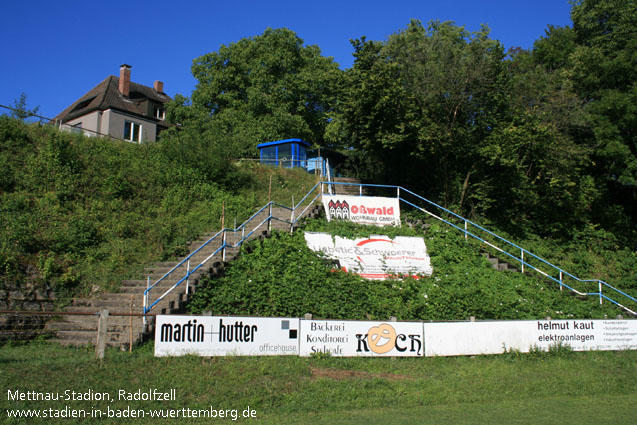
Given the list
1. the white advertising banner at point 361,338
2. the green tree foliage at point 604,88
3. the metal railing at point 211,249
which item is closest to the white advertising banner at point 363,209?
the metal railing at point 211,249

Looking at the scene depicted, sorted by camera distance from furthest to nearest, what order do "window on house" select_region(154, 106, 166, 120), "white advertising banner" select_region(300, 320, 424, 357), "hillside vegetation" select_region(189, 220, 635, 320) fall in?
"window on house" select_region(154, 106, 166, 120), "hillside vegetation" select_region(189, 220, 635, 320), "white advertising banner" select_region(300, 320, 424, 357)

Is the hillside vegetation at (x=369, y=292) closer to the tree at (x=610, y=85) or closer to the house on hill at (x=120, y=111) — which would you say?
the tree at (x=610, y=85)

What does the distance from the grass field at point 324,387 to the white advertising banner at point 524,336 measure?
1.38 ft

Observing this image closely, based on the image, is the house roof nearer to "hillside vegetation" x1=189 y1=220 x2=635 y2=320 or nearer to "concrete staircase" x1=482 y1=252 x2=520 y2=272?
"hillside vegetation" x1=189 y1=220 x2=635 y2=320

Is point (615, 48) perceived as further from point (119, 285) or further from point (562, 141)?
point (119, 285)

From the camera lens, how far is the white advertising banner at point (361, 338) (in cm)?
1086

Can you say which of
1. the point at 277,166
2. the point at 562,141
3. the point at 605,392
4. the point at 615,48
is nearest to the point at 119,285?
the point at 605,392

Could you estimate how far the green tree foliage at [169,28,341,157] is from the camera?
3634 centimetres

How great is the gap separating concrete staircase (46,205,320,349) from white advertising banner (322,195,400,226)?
5831 millimetres

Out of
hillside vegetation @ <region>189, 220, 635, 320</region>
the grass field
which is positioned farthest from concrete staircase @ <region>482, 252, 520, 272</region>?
the grass field

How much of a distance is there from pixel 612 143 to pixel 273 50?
26.3m

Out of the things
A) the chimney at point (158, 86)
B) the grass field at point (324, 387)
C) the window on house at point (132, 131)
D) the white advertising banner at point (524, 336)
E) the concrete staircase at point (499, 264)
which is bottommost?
the grass field at point (324, 387)

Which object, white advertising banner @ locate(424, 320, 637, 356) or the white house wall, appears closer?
white advertising banner @ locate(424, 320, 637, 356)

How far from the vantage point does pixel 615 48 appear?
26.2 metres
